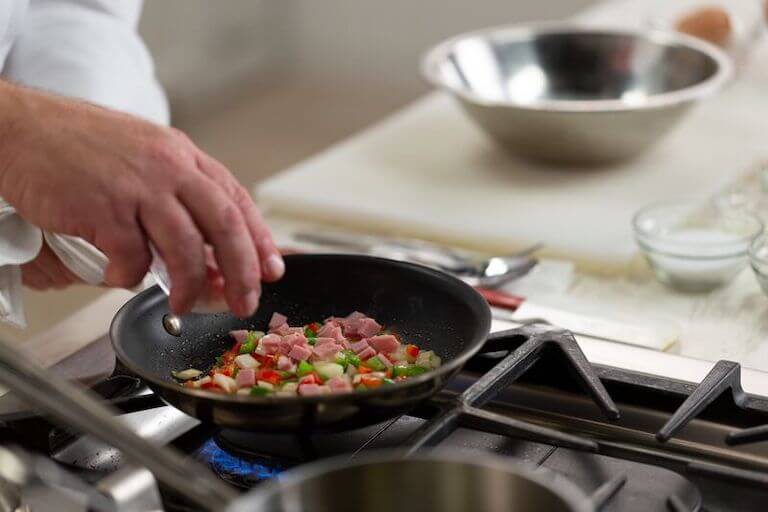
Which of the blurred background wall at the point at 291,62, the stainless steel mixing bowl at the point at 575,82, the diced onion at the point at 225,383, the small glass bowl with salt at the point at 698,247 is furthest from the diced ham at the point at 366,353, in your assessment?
the blurred background wall at the point at 291,62

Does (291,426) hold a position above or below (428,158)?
above

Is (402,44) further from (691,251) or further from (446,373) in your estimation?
(446,373)

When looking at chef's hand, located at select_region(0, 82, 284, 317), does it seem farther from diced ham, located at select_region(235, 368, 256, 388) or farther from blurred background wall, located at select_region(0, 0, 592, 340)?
blurred background wall, located at select_region(0, 0, 592, 340)

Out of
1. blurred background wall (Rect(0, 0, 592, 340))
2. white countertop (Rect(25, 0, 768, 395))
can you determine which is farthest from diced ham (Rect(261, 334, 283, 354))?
blurred background wall (Rect(0, 0, 592, 340))

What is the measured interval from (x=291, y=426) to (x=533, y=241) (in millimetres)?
657

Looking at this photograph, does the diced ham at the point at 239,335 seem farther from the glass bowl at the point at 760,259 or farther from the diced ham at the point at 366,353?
the glass bowl at the point at 760,259

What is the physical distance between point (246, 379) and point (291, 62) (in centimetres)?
382

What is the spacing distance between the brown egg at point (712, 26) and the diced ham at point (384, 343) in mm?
1111

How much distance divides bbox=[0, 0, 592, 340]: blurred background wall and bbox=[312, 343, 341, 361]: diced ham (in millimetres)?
2804

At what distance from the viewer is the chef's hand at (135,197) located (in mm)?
762

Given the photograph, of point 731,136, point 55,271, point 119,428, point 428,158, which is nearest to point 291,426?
point 119,428

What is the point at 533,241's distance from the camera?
4.44 ft

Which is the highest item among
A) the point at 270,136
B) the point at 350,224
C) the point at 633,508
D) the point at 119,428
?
the point at 119,428

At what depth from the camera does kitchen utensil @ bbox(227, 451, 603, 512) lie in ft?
1.89
